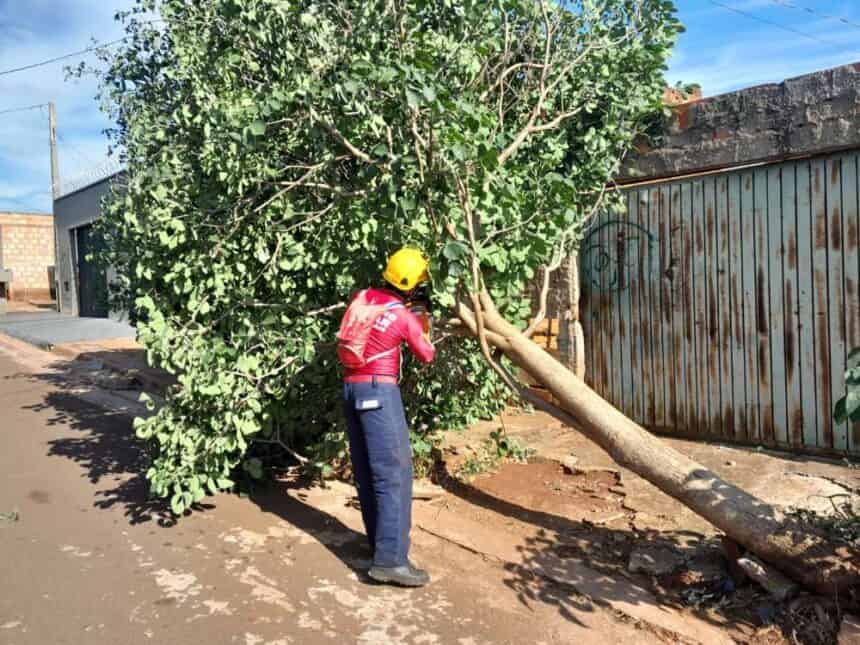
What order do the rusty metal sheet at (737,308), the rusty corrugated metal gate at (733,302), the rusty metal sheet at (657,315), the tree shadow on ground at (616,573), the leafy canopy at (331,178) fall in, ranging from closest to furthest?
the tree shadow on ground at (616,573)
the leafy canopy at (331,178)
the rusty corrugated metal gate at (733,302)
the rusty metal sheet at (737,308)
the rusty metal sheet at (657,315)

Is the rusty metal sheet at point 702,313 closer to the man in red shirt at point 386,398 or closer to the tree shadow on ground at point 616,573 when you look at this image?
the tree shadow on ground at point 616,573

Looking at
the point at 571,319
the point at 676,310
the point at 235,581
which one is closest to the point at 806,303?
the point at 676,310

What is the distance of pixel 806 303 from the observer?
211 inches

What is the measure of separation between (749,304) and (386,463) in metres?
3.30

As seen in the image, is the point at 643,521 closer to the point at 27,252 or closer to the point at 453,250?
the point at 453,250

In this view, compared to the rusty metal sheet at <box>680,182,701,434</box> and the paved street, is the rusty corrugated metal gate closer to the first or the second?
the rusty metal sheet at <box>680,182,701,434</box>

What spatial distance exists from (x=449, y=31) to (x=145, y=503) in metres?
3.88

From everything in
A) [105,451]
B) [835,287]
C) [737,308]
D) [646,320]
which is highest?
[835,287]

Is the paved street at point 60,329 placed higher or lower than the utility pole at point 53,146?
lower

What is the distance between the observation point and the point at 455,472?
564cm

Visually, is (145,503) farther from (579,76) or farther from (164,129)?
(579,76)

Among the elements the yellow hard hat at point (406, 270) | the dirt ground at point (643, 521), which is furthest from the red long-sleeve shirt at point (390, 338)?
the dirt ground at point (643, 521)

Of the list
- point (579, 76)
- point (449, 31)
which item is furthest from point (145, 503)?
point (579, 76)

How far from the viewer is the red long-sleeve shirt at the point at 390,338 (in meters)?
3.99
